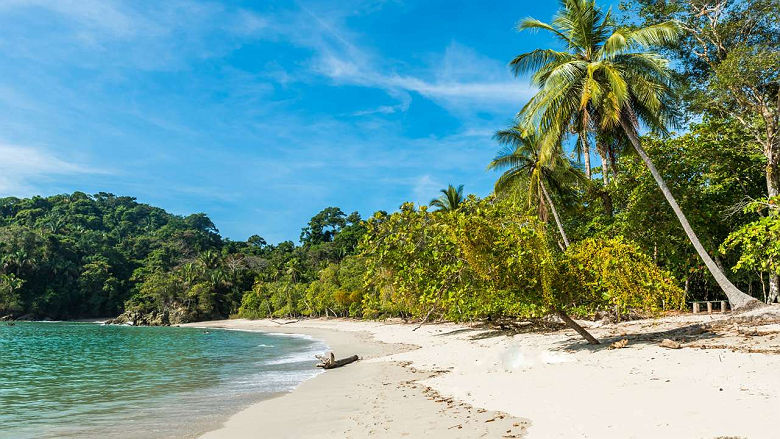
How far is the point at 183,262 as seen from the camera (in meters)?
83.8

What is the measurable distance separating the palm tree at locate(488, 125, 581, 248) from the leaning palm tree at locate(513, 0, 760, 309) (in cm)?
585

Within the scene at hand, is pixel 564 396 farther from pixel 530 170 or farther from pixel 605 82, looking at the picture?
pixel 530 170

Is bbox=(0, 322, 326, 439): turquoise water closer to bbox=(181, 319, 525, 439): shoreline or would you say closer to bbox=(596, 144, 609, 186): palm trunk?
bbox=(181, 319, 525, 439): shoreline

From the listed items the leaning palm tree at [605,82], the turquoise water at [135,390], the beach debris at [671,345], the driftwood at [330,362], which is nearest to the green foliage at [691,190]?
the leaning palm tree at [605,82]

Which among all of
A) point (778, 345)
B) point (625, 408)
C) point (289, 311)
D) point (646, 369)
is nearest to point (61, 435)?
point (625, 408)

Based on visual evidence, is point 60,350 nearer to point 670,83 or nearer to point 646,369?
point 646,369

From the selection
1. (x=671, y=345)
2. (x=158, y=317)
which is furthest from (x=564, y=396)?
(x=158, y=317)

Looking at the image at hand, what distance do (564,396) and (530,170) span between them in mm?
19106

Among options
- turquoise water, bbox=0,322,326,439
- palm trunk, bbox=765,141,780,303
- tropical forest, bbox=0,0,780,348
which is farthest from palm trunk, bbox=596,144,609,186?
turquoise water, bbox=0,322,326,439

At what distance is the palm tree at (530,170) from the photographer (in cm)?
2383

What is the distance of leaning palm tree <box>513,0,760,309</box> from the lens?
→ 1492cm

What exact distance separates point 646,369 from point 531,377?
7.30ft

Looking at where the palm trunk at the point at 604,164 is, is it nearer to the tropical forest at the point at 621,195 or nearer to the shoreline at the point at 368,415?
the tropical forest at the point at 621,195

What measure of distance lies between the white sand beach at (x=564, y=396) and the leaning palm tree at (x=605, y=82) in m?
6.25
